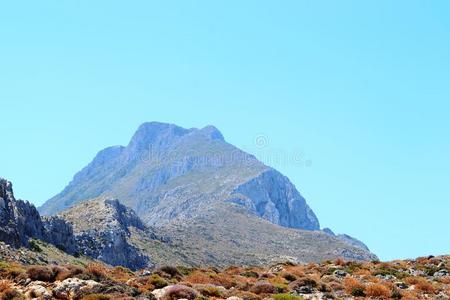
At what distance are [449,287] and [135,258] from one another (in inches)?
3095

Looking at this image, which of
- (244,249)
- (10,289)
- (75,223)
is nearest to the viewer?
(10,289)

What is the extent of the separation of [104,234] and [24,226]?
28496 millimetres

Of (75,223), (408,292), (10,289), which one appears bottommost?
(10,289)

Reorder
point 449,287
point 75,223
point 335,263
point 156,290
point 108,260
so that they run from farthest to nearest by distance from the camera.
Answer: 1. point 75,223
2. point 108,260
3. point 335,263
4. point 449,287
5. point 156,290

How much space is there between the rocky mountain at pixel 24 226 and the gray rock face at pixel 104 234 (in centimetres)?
551

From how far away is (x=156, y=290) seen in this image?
24688 millimetres

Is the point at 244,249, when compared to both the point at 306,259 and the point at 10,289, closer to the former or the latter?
the point at 306,259

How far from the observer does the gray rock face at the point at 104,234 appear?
304ft

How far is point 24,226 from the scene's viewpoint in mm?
71250

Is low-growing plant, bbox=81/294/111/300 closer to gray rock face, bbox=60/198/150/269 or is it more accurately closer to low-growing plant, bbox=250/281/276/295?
low-growing plant, bbox=250/281/276/295

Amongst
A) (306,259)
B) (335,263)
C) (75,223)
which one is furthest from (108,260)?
(306,259)

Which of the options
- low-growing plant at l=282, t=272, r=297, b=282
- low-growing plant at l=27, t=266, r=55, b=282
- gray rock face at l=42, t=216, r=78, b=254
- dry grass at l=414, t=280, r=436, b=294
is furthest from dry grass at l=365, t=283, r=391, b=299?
gray rock face at l=42, t=216, r=78, b=254

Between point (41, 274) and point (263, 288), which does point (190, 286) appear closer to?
point (263, 288)

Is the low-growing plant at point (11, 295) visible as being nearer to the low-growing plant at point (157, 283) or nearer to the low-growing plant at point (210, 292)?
the low-growing plant at point (157, 283)
